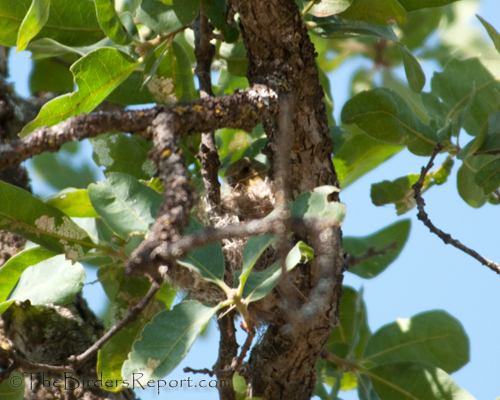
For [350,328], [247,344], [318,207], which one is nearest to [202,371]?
[247,344]

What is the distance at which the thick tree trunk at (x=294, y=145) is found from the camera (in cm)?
123

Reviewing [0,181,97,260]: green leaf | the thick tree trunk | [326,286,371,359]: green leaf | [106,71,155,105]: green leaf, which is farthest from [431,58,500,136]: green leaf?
[0,181,97,260]: green leaf

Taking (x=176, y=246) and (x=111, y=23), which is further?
(x=111, y=23)

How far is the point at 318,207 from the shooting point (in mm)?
929

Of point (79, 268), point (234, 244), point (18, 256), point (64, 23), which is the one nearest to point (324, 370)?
point (234, 244)

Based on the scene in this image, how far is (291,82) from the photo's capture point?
4.15 feet

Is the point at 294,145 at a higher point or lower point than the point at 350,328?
higher

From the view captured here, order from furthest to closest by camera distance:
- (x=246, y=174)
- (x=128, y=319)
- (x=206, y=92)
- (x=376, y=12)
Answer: (x=246, y=174), (x=206, y=92), (x=376, y=12), (x=128, y=319)

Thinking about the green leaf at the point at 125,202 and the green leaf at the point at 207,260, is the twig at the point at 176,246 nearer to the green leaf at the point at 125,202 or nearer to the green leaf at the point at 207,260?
the green leaf at the point at 207,260

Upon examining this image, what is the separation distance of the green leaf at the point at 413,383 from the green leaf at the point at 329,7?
1.03 meters

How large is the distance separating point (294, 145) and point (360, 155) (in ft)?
1.62

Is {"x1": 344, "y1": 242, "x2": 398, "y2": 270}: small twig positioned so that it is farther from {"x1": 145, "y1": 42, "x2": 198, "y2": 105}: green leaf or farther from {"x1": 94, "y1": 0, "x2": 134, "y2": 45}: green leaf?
{"x1": 94, "y1": 0, "x2": 134, "y2": 45}: green leaf

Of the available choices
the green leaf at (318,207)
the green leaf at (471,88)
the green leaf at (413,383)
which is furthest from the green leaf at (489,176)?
the green leaf at (318,207)

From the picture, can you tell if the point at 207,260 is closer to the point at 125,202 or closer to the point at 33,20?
the point at 125,202
